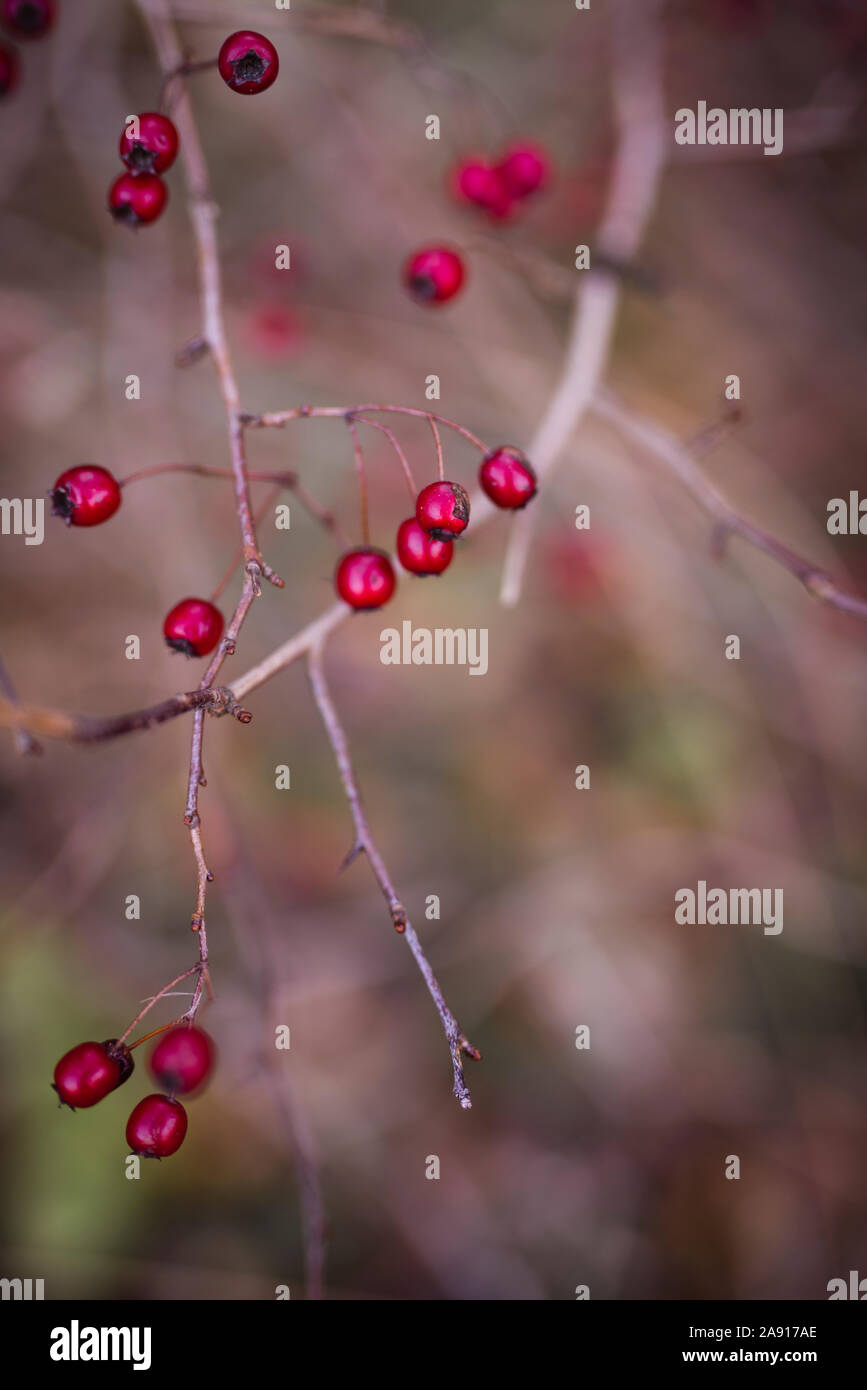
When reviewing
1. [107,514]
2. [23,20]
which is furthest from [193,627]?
[23,20]

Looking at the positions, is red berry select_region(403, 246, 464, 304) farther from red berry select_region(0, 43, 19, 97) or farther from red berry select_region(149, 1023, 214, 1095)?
red berry select_region(149, 1023, 214, 1095)

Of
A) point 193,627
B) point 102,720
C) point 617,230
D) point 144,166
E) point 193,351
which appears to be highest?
point 617,230

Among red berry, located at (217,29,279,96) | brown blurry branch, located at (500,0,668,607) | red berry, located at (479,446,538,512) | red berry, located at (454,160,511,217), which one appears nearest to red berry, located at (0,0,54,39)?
red berry, located at (217,29,279,96)

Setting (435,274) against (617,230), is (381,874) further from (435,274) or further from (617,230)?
(617,230)
